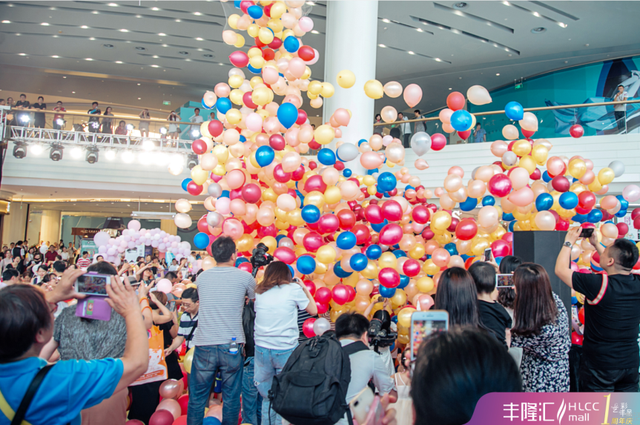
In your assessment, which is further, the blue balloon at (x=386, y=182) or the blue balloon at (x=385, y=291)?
the blue balloon at (x=386, y=182)

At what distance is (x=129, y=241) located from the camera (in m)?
7.44

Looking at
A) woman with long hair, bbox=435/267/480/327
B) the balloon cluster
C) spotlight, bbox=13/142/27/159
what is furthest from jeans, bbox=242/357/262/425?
spotlight, bbox=13/142/27/159

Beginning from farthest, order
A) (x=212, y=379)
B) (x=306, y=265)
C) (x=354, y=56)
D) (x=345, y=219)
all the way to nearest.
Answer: (x=354, y=56), (x=345, y=219), (x=306, y=265), (x=212, y=379)

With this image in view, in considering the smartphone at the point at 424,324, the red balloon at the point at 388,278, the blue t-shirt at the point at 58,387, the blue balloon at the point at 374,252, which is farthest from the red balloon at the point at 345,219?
the blue t-shirt at the point at 58,387

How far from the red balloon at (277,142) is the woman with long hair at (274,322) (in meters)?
1.40

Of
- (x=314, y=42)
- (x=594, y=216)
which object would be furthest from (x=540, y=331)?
(x=314, y=42)

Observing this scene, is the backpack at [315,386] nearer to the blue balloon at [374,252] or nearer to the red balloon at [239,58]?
the blue balloon at [374,252]

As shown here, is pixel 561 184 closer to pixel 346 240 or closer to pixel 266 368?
pixel 346 240

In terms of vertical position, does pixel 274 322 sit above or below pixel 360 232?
below

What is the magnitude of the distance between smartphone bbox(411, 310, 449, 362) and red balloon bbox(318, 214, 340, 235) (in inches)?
82.5

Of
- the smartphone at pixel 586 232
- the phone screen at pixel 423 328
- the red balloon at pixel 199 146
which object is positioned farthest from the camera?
the red balloon at pixel 199 146

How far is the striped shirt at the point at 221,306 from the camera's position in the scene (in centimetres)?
276

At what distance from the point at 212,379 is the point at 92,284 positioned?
4.89ft

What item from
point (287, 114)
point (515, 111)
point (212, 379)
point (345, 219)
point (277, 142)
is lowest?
point (212, 379)
